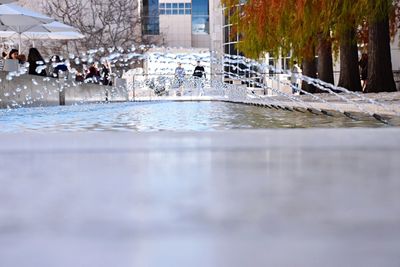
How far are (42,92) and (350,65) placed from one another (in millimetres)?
7223

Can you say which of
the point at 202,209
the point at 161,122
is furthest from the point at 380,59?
the point at 202,209

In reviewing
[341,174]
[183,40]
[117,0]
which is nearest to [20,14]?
[341,174]

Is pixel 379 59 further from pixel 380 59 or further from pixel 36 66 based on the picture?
pixel 36 66

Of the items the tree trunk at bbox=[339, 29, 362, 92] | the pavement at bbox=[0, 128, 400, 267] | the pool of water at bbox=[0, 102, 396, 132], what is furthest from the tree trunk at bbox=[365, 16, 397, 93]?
the pavement at bbox=[0, 128, 400, 267]

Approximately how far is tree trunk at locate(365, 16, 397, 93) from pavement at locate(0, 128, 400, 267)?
11.2 m

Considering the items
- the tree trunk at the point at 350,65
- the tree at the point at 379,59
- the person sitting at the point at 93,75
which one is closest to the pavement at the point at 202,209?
the tree at the point at 379,59

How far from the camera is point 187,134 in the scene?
2086 millimetres

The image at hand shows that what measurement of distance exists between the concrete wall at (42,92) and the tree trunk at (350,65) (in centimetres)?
666

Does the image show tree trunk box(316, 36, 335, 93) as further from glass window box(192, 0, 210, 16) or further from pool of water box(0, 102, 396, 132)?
glass window box(192, 0, 210, 16)

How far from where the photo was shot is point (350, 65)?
15.0m

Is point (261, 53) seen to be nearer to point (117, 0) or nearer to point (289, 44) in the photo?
point (289, 44)

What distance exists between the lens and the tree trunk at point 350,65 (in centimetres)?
1476

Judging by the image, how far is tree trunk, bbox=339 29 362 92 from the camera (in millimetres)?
14758

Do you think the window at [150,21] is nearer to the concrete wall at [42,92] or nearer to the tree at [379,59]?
the concrete wall at [42,92]
